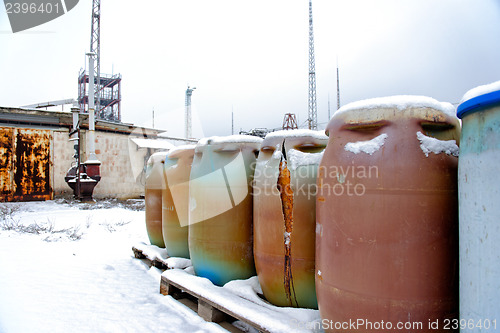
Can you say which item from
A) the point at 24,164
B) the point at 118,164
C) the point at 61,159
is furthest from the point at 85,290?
the point at 118,164

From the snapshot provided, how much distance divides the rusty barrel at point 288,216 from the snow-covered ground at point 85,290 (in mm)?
147

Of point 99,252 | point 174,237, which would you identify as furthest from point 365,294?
point 99,252

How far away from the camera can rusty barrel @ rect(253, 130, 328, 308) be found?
2.21m

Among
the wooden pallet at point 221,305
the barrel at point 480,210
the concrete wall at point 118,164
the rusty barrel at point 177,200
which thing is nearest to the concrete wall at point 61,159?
the concrete wall at point 118,164

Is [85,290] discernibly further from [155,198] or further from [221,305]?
[221,305]

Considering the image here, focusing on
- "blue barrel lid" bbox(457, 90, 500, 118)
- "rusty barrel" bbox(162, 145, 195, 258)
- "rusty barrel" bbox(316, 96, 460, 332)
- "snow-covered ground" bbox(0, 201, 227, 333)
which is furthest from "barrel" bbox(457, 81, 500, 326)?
"rusty barrel" bbox(162, 145, 195, 258)

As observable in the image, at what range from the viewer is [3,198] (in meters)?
10.6

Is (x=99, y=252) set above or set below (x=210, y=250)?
below

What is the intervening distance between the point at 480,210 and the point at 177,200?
2978mm

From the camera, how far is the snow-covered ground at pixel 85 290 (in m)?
2.48

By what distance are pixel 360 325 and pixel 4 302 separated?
2912mm

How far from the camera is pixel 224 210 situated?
111 inches

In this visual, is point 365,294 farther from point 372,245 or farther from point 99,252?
point 99,252

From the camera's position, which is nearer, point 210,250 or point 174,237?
point 210,250
